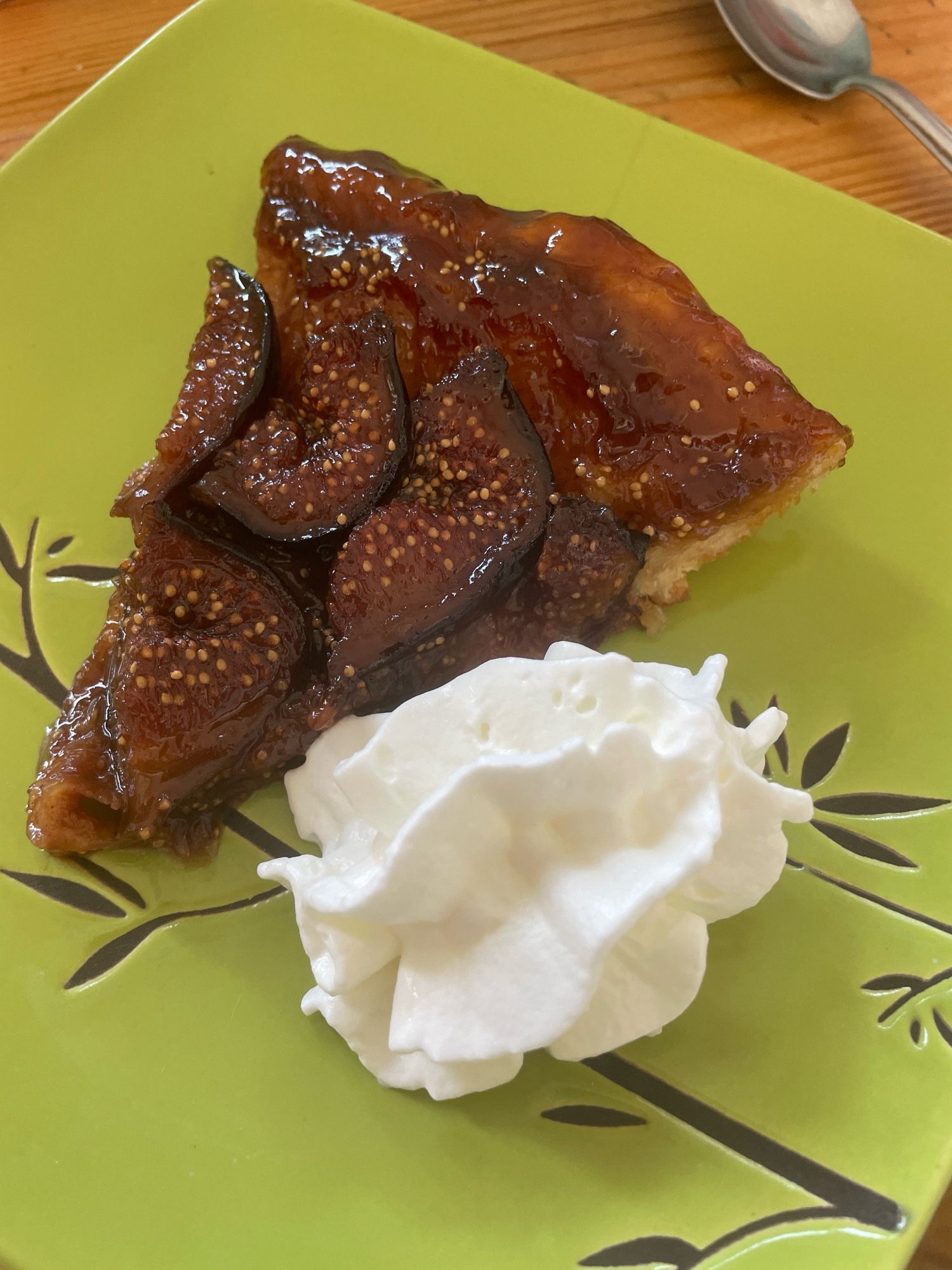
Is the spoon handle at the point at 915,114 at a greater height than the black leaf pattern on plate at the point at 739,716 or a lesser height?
greater

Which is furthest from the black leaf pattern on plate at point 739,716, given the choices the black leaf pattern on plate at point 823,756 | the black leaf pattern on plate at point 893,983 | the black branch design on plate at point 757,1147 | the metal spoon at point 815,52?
the metal spoon at point 815,52

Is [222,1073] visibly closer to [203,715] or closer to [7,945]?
[7,945]

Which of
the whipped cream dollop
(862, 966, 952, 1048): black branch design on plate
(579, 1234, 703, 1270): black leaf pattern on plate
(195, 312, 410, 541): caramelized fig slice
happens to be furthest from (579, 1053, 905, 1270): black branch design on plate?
(195, 312, 410, 541): caramelized fig slice

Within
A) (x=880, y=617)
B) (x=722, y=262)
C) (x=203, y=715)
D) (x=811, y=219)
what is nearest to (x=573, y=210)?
(x=722, y=262)

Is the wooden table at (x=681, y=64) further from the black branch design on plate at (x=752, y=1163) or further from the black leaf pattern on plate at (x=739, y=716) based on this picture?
the black branch design on plate at (x=752, y=1163)

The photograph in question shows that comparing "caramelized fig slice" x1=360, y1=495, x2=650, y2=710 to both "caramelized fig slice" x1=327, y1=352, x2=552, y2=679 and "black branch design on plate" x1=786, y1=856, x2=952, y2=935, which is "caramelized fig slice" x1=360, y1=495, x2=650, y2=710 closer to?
"caramelized fig slice" x1=327, y1=352, x2=552, y2=679

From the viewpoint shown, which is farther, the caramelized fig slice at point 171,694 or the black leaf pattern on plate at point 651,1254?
the caramelized fig slice at point 171,694
